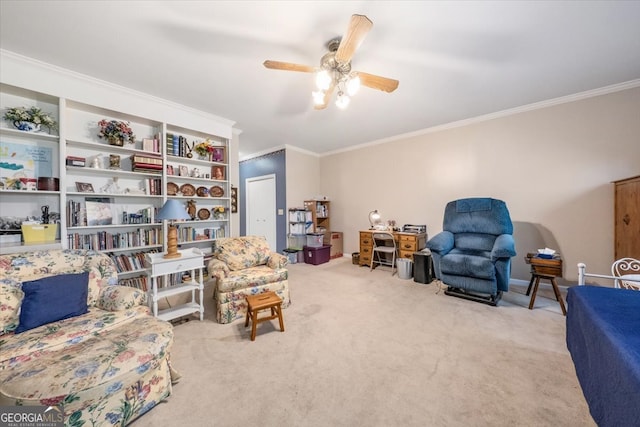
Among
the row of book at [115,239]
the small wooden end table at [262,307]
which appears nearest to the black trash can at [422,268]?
the small wooden end table at [262,307]

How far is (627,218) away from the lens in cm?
239

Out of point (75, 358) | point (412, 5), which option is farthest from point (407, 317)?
point (412, 5)

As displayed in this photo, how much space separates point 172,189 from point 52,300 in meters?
1.92

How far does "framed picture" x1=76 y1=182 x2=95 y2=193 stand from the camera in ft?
8.23

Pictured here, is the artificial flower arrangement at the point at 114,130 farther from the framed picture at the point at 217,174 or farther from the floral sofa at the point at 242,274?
the floral sofa at the point at 242,274

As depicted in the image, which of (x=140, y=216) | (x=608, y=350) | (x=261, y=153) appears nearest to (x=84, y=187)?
(x=140, y=216)

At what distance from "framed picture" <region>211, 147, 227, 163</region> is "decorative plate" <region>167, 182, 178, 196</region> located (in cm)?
68

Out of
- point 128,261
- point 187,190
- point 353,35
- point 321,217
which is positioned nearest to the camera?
point 353,35

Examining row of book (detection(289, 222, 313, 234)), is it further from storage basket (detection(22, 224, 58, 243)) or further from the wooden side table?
the wooden side table

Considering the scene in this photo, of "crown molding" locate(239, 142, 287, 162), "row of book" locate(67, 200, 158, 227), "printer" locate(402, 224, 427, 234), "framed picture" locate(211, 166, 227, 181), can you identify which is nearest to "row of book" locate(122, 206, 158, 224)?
"row of book" locate(67, 200, 158, 227)

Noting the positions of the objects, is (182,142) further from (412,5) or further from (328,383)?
(328,383)

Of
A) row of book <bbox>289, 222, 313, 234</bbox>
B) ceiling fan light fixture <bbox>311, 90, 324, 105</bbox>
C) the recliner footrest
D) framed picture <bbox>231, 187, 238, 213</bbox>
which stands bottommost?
the recliner footrest

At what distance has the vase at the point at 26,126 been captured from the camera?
7.04ft

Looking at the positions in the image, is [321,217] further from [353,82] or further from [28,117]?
[28,117]
